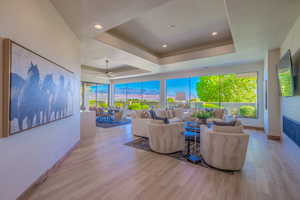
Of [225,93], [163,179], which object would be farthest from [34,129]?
[225,93]

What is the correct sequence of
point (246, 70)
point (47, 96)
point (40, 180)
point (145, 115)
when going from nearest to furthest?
point (40, 180), point (47, 96), point (145, 115), point (246, 70)

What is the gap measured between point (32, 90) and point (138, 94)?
8790mm

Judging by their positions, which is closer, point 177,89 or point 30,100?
point 30,100

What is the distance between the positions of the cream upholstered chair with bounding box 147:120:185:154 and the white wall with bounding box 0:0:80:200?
2110mm

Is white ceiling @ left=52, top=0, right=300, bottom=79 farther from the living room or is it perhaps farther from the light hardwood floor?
the light hardwood floor

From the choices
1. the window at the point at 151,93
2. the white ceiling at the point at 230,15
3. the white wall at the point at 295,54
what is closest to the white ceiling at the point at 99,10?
the white ceiling at the point at 230,15

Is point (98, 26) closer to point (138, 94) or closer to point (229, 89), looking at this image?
point (229, 89)

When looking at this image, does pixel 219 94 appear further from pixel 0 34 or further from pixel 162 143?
pixel 0 34

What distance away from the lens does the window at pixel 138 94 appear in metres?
9.62

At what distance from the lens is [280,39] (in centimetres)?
379

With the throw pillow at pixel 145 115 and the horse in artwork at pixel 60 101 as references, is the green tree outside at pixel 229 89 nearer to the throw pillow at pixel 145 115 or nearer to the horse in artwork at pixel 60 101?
the throw pillow at pixel 145 115

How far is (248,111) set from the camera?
21.5 feet

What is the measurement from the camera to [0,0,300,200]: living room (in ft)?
5.82

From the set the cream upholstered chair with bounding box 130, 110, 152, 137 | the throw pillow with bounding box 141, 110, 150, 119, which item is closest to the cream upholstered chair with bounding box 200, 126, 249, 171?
the cream upholstered chair with bounding box 130, 110, 152, 137
